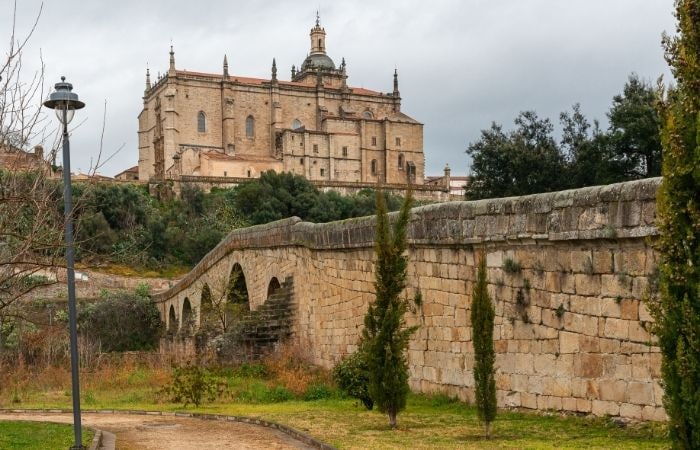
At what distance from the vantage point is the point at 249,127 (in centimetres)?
9744

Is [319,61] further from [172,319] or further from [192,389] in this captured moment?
[192,389]

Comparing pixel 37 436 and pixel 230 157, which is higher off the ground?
pixel 230 157

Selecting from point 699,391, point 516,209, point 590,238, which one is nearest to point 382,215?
point 516,209

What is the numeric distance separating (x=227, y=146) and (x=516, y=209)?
285ft

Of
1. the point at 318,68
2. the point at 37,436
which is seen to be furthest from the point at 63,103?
the point at 318,68

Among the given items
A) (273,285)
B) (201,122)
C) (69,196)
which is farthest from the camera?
(201,122)

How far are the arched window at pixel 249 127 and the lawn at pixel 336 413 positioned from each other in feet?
256

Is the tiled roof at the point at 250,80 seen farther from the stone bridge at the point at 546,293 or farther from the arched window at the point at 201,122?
the stone bridge at the point at 546,293

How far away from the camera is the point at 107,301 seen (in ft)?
162

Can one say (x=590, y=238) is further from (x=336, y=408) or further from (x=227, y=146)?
(x=227, y=146)

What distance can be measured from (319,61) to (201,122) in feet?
79.2

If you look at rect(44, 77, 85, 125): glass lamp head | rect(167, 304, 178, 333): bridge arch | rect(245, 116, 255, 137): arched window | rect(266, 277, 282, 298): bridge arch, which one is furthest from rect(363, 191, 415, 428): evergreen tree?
rect(245, 116, 255, 137): arched window

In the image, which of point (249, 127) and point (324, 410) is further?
point (249, 127)

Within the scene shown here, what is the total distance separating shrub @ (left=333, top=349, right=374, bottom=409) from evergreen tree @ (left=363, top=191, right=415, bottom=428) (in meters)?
2.54
